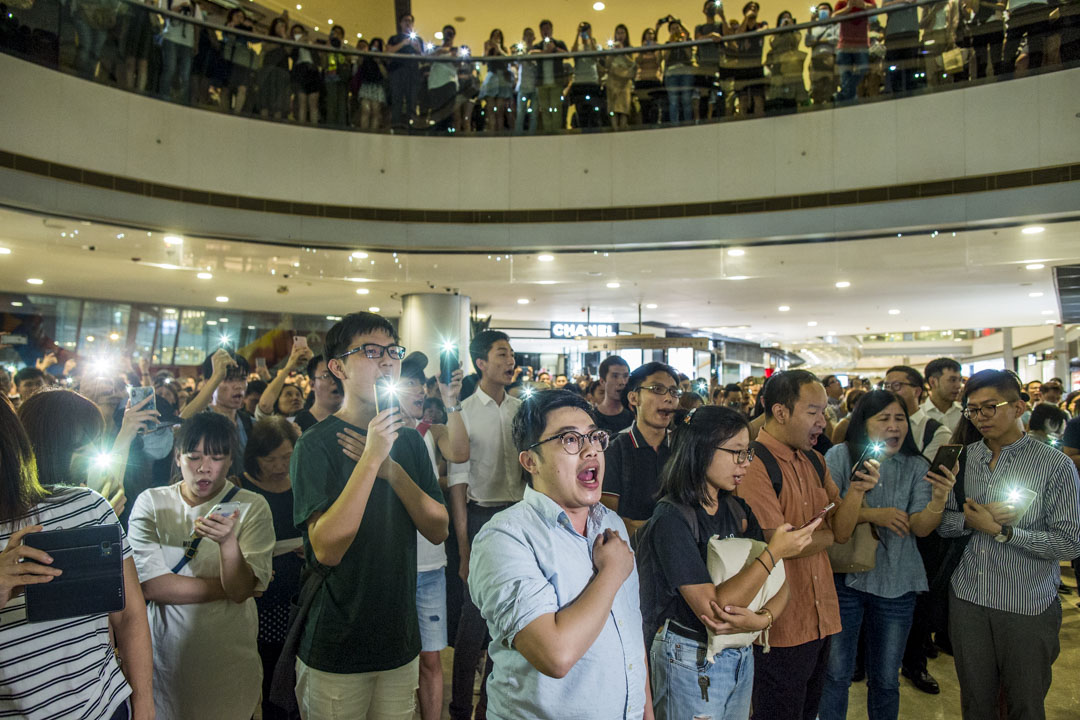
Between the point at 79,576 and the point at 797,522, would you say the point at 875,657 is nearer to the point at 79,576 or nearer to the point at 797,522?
the point at 797,522

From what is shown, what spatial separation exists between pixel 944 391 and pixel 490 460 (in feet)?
10.8

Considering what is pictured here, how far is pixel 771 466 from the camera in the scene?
2.59 metres

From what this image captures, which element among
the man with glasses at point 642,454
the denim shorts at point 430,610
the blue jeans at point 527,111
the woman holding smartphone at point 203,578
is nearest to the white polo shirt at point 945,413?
the man with glasses at point 642,454

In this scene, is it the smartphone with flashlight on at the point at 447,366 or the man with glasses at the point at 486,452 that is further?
the man with glasses at the point at 486,452

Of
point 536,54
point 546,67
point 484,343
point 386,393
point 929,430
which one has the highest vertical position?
point 536,54

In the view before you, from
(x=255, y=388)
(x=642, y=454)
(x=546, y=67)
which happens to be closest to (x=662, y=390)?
(x=642, y=454)

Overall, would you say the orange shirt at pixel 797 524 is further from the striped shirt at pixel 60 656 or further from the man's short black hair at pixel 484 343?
the striped shirt at pixel 60 656

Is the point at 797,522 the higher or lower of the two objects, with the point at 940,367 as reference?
lower

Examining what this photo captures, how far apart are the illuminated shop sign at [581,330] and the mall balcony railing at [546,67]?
6442 mm

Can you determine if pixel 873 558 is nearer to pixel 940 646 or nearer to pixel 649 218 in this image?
pixel 940 646

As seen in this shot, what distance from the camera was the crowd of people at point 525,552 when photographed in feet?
5.08

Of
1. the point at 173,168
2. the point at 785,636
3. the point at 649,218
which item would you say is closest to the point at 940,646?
the point at 785,636

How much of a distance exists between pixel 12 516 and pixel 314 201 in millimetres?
7698

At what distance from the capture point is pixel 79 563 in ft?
4.98
